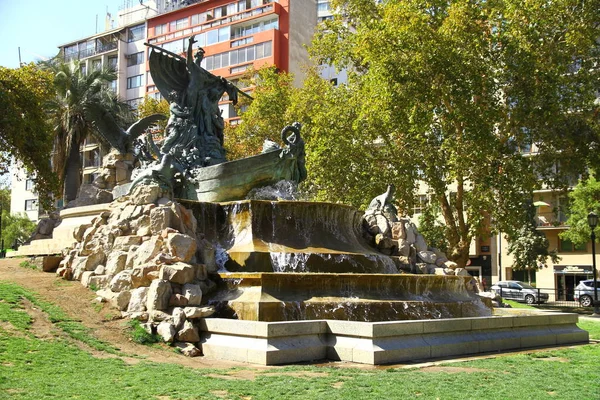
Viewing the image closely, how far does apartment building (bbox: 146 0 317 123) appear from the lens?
59.4 metres

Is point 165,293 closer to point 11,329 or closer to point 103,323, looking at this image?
point 103,323

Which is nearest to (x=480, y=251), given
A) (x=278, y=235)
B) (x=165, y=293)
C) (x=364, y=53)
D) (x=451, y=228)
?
→ (x=451, y=228)

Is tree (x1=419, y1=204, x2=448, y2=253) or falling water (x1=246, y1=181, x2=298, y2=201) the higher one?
falling water (x1=246, y1=181, x2=298, y2=201)

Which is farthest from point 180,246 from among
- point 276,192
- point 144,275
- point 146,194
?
point 276,192

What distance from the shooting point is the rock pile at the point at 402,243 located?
Result: 18.8 meters

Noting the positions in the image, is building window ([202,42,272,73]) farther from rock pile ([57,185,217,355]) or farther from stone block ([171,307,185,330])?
stone block ([171,307,185,330])

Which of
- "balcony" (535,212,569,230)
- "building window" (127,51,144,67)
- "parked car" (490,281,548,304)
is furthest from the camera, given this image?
"building window" (127,51,144,67)

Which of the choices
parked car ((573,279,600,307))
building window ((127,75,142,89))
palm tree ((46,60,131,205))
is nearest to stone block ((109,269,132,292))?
palm tree ((46,60,131,205))

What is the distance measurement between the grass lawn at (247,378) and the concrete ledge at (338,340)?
541 millimetres

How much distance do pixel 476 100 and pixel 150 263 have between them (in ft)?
59.1

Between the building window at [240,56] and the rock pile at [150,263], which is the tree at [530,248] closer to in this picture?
the building window at [240,56]

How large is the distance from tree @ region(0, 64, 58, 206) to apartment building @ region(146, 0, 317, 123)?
95.6 ft

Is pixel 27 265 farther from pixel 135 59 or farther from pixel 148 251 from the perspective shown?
pixel 135 59

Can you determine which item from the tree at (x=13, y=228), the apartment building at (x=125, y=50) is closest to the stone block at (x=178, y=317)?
the tree at (x=13, y=228)
